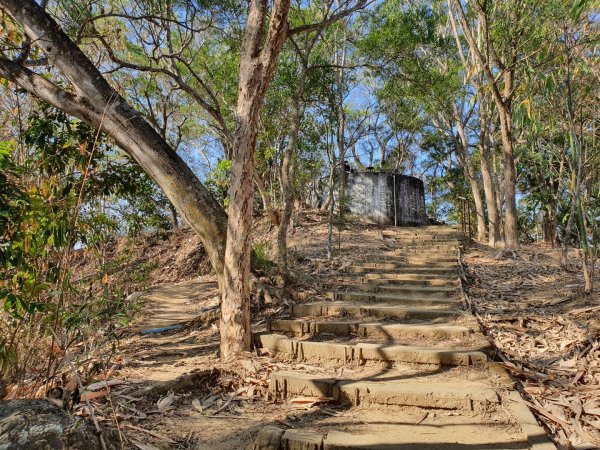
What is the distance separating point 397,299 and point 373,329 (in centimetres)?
118

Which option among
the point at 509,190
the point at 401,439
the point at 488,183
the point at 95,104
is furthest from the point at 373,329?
the point at 488,183

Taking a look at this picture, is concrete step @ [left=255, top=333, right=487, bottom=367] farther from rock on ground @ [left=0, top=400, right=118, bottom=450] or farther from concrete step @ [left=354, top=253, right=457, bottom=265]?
concrete step @ [left=354, top=253, right=457, bottom=265]

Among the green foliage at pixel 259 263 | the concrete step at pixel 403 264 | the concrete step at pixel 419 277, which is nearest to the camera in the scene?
the green foliage at pixel 259 263

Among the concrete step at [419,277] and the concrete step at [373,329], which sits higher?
the concrete step at [419,277]

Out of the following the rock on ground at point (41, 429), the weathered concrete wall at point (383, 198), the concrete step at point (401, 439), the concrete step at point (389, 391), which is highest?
the weathered concrete wall at point (383, 198)

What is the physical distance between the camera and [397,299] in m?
5.51

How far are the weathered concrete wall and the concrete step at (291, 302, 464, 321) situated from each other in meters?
8.78

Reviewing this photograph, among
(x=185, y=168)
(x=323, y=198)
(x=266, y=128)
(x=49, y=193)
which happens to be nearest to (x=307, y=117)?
(x=266, y=128)

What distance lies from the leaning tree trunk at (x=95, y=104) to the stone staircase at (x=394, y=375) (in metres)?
1.49

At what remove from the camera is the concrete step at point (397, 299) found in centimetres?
529

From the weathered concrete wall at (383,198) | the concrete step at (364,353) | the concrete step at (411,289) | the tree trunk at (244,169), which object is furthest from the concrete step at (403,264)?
the weathered concrete wall at (383,198)

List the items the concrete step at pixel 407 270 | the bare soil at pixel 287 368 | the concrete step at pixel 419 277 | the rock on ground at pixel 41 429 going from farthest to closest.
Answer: the concrete step at pixel 407 270 < the concrete step at pixel 419 277 < the bare soil at pixel 287 368 < the rock on ground at pixel 41 429

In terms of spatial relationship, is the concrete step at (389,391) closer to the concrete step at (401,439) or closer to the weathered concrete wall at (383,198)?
the concrete step at (401,439)

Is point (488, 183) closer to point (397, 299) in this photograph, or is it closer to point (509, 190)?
point (509, 190)
